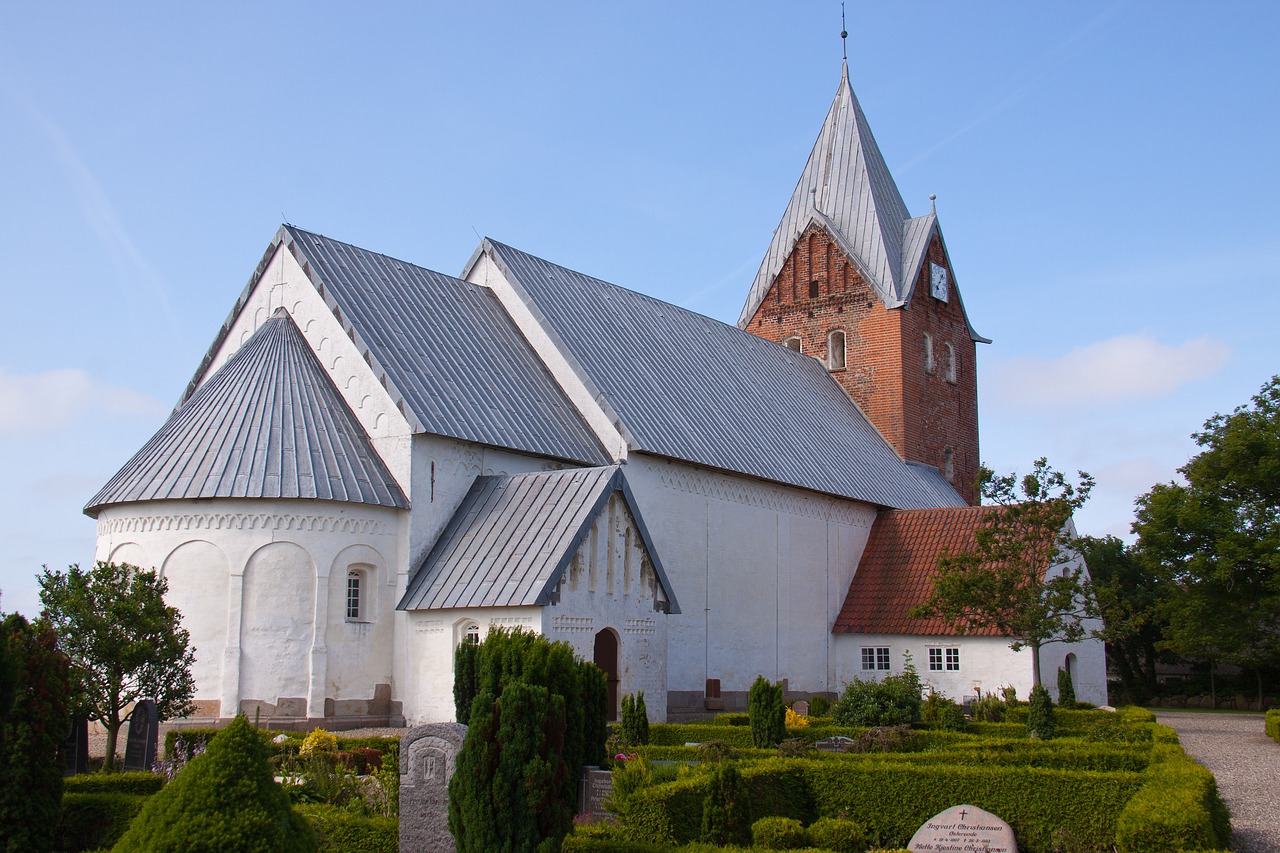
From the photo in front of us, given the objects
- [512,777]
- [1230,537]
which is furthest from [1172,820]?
[1230,537]

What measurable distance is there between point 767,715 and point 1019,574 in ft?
27.0

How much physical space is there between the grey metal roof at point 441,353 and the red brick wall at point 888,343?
14.0m

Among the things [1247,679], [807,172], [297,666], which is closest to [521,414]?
[297,666]

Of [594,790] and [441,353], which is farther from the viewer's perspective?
[441,353]

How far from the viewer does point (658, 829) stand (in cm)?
1155

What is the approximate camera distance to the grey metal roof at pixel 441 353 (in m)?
21.6

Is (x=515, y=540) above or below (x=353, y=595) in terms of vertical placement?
above

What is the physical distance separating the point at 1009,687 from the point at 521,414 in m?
12.5

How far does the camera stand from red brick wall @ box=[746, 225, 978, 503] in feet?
118

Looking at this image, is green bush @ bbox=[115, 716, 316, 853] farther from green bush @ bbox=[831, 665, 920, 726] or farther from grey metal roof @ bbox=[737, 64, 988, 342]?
grey metal roof @ bbox=[737, 64, 988, 342]

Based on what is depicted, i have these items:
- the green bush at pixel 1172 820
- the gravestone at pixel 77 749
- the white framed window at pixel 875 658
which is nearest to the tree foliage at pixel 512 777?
the green bush at pixel 1172 820

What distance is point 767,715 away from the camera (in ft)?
58.6

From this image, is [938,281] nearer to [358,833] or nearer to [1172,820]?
[1172,820]

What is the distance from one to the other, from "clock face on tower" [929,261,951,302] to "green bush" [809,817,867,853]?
28.1 m
